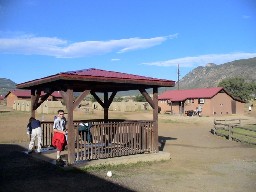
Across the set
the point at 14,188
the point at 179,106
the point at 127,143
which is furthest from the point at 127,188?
the point at 179,106

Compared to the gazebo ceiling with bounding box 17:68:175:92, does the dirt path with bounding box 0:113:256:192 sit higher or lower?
lower

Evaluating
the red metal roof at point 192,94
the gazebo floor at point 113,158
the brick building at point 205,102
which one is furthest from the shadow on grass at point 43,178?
the red metal roof at point 192,94

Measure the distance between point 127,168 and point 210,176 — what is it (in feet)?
8.55

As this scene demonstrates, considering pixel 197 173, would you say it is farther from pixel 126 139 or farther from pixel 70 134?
pixel 70 134

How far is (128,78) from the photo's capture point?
12.2m

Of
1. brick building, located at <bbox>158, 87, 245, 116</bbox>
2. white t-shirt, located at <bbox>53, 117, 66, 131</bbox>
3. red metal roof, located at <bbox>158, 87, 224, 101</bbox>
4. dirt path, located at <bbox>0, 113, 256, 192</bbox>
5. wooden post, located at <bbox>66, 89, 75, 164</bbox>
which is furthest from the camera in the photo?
red metal roof, located at <bbox>158, 87, 224, 101</bbox>

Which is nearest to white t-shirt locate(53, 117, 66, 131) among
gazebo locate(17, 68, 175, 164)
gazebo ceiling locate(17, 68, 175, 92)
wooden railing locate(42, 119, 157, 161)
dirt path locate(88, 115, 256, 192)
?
gazebo locate(17, 68, 175, 164)

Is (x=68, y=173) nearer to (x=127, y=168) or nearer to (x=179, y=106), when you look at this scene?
(x=127, y=168)

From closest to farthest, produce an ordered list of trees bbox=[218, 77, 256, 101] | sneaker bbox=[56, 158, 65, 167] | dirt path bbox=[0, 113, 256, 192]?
dirt path bbox=[0, 113, 256, 192] → sneaker bbox=[56, 158, 65, 167] → trees bbox=[218, 77, 256, 101]

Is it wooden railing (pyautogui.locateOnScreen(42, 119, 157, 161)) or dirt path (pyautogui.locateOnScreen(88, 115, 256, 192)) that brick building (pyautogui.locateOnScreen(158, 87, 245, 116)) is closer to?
dirt path (pyautogui.locateOnScreen(88, 115, 256, 192))

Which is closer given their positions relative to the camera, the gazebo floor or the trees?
the gazebo floor

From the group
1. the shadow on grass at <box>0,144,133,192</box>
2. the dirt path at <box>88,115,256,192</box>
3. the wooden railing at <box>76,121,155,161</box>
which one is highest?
the wooden railing at <box>76,121,155,161</box>

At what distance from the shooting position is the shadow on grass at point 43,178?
8.30 m

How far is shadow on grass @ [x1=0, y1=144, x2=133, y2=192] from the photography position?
27.2 ft
